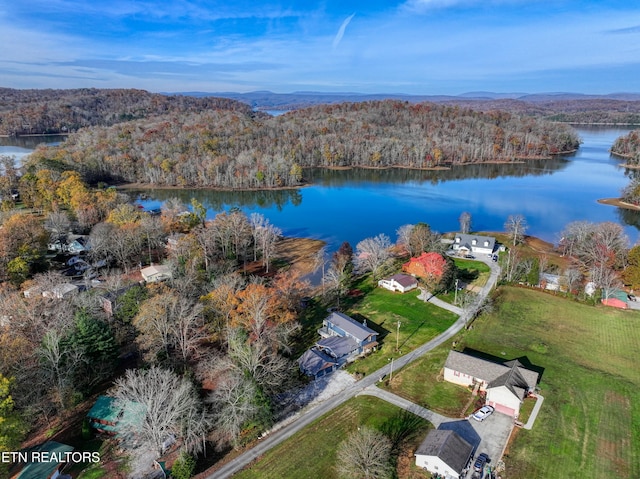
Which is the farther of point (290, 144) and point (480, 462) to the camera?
point (290, 144)

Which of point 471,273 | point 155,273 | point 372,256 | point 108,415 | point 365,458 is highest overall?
point 372,256

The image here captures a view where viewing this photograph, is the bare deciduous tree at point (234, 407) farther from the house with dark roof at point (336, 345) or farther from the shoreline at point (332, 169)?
the shoreline at point (332, 169)

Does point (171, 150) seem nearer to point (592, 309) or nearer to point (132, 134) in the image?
point (132, 134)

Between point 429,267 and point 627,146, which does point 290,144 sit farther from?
point 627,146

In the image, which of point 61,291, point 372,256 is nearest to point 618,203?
point 372,256

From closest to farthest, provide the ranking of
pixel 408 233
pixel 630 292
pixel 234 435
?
pixel 234 435 → pixel 630 292 → pixel 408 233

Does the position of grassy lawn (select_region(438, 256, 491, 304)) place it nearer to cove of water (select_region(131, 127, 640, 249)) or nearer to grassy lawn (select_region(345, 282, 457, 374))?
grassy lawn (select_region(345, 282, 457, 374))

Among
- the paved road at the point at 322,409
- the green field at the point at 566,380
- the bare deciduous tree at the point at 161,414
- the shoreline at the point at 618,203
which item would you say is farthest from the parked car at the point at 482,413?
the shoreline at the point at 618,203

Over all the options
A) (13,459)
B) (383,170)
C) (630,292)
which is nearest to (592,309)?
(630,292)
